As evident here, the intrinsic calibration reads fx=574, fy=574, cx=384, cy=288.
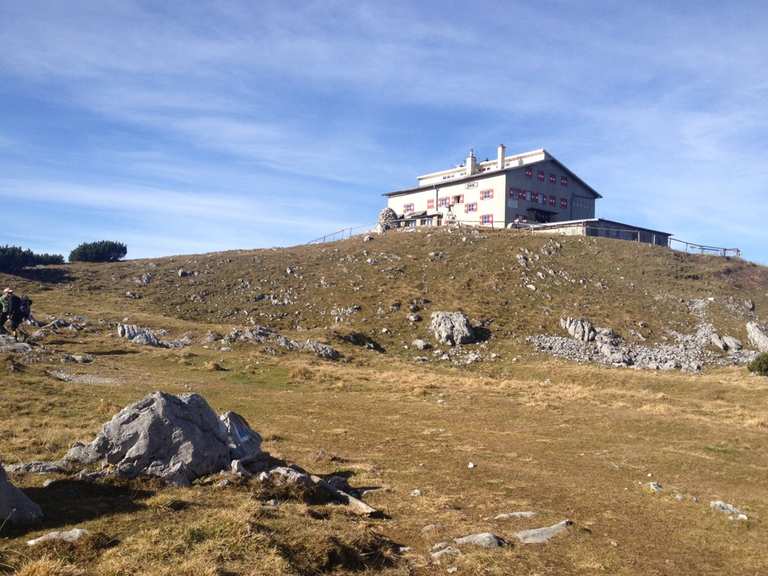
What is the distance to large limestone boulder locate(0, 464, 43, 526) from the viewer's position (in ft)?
34.0

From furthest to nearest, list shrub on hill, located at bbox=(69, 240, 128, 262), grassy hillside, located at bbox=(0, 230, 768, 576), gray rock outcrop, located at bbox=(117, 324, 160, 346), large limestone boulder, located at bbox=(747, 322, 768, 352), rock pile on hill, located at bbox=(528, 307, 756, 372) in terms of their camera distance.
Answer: shrub on hill, located at bbox=(69, 240, 128, 262), large limestone boulder, located at bbox=(747, 322, 768, 352), rock pile on hill, located at bbox=(528, 307, 756, 372), gray rock outcrop, located at bbox=(117, 324, 160, 346), grassy hillside, located at bbox=(0, 230, 768, 576)

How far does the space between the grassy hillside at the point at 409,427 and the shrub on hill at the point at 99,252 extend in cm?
1556

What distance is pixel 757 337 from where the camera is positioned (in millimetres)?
55906

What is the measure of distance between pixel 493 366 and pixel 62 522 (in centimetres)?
4115

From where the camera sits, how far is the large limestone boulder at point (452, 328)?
5356 cm

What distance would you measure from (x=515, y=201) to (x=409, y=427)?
6906cm

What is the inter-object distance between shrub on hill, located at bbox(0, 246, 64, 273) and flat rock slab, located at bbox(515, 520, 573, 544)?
243 feet

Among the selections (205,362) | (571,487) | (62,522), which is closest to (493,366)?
(205,362)

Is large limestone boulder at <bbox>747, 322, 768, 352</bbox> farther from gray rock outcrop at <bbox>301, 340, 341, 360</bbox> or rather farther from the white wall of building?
gray rock outcrop at <bbox>301, 340, 341, 360</bbox>

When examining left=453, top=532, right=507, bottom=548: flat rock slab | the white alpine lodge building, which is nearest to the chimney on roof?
the white alpine lodge building

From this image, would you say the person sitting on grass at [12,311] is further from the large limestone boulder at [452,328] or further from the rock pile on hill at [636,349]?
the rock pile on hill at [636,349]

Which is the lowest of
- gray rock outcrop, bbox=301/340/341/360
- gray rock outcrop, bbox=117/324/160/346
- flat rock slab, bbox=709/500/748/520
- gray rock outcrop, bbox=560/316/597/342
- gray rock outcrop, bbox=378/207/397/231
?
flat rock slab, bbox=709/500/748/520

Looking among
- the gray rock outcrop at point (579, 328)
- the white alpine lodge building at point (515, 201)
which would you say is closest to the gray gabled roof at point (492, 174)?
the white alpine lodge building at point (515, 201)

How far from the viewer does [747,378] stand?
42.3 metres
